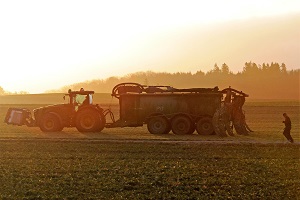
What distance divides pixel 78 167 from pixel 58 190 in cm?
453

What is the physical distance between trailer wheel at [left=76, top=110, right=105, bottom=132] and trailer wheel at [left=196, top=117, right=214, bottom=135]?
271 inches

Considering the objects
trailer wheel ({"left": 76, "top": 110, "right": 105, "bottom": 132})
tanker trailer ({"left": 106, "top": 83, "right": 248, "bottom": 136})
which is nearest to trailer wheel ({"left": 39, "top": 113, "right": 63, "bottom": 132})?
Result: trailer wheel ({"left": 76, "top": 110, "right": 105, "bottom": 132})

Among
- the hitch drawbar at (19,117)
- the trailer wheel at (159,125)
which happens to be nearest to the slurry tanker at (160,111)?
the trailer wheel at (159,125)

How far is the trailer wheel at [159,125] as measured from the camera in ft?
125

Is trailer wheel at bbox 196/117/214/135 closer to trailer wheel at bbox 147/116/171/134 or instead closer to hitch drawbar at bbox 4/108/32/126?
trailer wheel at bbox 147/116/171/134

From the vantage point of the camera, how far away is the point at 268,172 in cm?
2092

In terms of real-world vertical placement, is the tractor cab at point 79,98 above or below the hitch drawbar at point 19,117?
above

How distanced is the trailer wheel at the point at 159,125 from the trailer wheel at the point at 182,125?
494mm

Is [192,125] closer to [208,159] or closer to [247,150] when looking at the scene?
[247,150]

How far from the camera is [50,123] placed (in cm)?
3931

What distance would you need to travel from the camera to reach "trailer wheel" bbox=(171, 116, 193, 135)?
123 ft

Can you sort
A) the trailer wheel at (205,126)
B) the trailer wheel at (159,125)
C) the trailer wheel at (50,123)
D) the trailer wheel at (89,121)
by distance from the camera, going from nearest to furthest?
the trailer wheel at (205,126) < the trailer wheel at (159,125) < the trailer wheel at (89,121) < the trailer wheel at (50,123)

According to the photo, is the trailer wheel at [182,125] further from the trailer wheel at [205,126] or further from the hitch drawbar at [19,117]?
the hitch drawbar at [19,117]

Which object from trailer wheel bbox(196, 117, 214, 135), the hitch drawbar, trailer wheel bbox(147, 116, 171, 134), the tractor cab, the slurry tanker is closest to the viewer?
trailer wheel bbox(196, 117, 214, 135)
